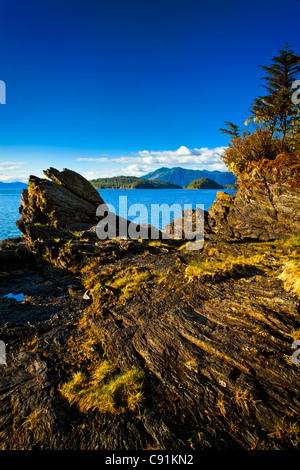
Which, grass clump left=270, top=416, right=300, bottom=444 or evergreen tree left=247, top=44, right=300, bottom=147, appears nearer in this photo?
grass clump left=270, top=416, right=300, bottom=444

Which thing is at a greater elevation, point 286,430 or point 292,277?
point 292,277

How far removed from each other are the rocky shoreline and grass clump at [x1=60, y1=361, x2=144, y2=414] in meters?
0.03

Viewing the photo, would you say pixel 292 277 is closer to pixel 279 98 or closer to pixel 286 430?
pixel 286 430

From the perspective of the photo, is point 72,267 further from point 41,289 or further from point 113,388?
point 113,388

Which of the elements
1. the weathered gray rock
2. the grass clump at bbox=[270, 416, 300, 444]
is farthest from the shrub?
the grass clump at bbox=[270, 416, 300, 444]

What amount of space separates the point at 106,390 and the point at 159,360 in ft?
5.29

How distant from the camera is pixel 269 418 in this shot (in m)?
3.98

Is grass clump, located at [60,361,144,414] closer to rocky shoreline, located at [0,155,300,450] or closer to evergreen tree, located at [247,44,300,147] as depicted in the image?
rocky shoreline, located at [0,155,300,450]

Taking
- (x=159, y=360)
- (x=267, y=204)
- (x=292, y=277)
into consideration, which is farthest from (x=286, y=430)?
(x=267, y=204)

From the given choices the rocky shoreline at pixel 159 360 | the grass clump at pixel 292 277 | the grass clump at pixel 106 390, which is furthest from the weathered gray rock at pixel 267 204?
the grass clump at pixel 106 390

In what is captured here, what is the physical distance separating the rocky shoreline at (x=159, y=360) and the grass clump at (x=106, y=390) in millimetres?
26

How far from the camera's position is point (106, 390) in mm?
4859

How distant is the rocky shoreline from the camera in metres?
4.02
